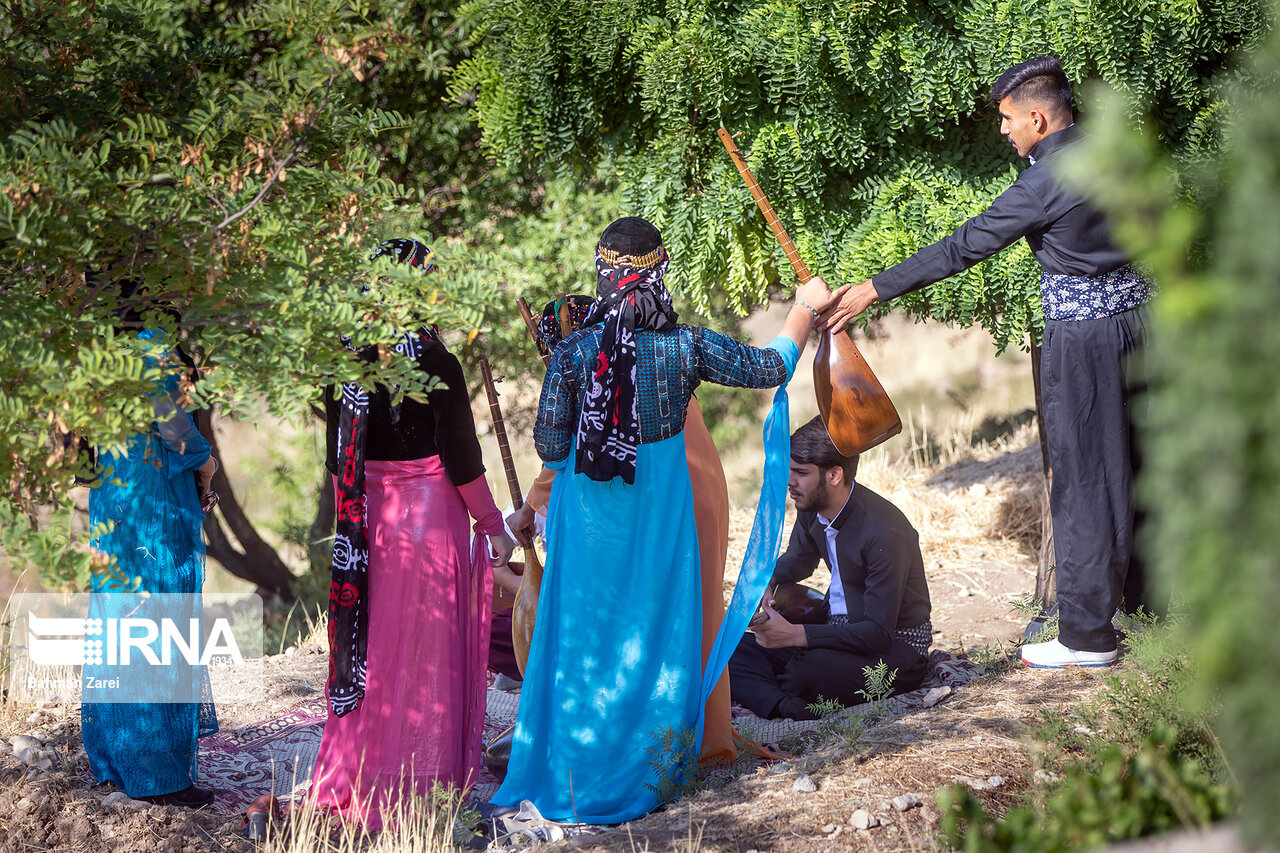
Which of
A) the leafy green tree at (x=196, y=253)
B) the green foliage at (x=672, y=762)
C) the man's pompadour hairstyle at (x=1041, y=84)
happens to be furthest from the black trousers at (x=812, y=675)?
the leafy green tree at (x=196, y=253)

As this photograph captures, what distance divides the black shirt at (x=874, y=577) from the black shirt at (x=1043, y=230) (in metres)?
1.04

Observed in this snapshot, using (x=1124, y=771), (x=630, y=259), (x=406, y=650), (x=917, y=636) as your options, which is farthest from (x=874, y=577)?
(x=406, y=650)

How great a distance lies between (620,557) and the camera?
3.69 m

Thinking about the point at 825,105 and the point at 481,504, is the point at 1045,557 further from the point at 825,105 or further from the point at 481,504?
the point at 481,504

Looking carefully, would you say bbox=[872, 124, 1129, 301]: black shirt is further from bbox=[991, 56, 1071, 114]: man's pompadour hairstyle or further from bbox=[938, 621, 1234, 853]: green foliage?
bbox=[938, 621, 1234, 853]: green foliage

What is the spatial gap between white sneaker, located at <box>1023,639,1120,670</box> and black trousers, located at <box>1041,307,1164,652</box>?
32 millimetres

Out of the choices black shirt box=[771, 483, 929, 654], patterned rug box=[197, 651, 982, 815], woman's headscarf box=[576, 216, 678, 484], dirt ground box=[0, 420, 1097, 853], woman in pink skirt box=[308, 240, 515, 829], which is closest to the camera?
dirt ground box=[0, 420, 1097, 853]

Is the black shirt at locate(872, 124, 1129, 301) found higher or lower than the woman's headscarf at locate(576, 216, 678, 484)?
higher

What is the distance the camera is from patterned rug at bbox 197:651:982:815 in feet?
14.0

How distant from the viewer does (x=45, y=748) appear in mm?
4383

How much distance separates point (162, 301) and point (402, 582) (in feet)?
4.60

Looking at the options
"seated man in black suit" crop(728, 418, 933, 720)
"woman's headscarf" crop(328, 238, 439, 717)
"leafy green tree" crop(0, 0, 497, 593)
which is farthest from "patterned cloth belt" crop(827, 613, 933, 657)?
"leafy green tree" crop(0, 0, 497, 593)

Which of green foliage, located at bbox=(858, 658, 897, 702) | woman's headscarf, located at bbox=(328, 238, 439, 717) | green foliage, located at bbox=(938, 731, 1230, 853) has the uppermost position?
woman's headscarf, located at bbox=(328, 238, 439, 717)

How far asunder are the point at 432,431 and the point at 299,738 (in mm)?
1888
